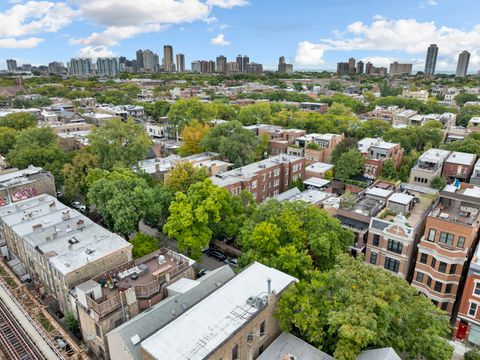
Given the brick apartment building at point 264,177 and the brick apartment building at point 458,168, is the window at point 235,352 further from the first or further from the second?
the brick apartment building at point 458,168

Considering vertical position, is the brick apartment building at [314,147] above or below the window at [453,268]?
above

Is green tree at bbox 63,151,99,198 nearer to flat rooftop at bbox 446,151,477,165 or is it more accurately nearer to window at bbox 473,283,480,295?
window at bbox 473,283,480,295

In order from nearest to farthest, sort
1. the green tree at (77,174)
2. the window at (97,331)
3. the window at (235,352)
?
the window at (235,352) → the window at (97,331) → the green tree at (77,174)

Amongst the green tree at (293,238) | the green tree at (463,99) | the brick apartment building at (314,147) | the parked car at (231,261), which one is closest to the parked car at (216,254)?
the parked car at (231,261)

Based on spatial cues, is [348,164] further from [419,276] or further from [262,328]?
[262,328]

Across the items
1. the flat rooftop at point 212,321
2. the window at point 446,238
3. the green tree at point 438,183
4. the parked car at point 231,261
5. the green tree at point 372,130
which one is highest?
the green tree at point 372,130

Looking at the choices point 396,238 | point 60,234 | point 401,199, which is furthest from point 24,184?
point 401,199
